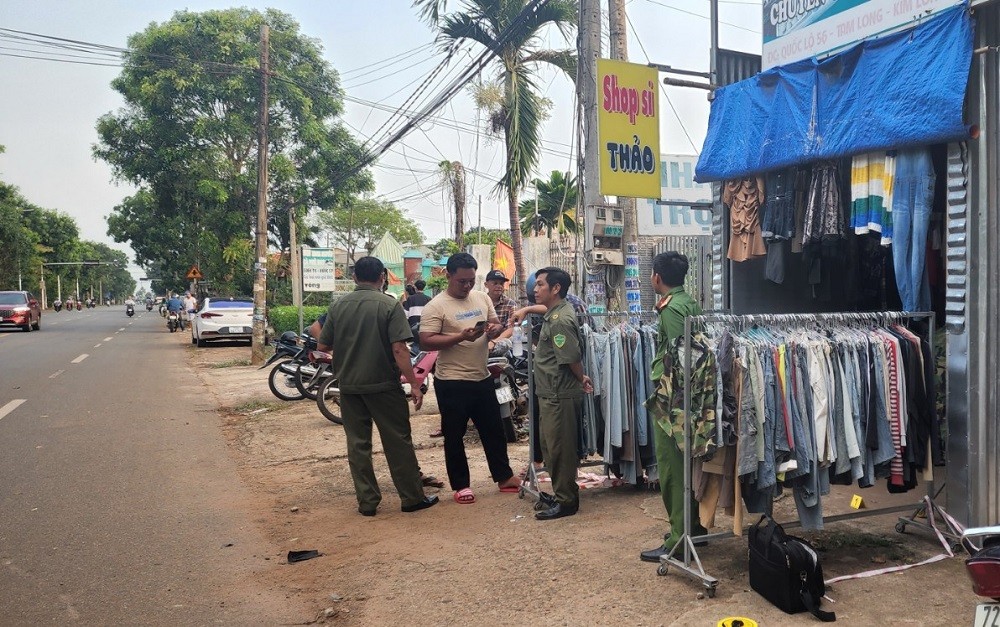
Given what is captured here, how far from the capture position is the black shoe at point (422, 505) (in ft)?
19.7

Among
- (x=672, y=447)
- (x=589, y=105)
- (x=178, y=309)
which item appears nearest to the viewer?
(x=672, y=447)

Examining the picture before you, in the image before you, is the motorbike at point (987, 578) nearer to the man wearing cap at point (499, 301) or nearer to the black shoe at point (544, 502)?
the black shoe at point (544, 502)

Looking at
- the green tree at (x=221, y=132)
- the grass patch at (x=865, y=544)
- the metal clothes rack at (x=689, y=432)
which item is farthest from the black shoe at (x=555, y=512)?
the green tree at (x=221, y=132)

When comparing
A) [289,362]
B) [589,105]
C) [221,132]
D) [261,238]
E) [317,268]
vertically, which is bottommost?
[289,362]

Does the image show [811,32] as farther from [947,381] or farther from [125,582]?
[125,582]

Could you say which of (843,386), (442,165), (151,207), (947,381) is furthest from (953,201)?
(151,207)

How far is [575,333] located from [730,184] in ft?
7.26

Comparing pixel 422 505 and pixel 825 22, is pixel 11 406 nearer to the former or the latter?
pixel 422 505

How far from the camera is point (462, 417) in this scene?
6102 millimetres

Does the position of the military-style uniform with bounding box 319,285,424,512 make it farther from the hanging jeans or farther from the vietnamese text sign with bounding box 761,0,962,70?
the vietnamese text sign with bounding box 761,0,962,70

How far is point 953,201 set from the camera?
475cm

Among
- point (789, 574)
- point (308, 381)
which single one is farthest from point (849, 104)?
point (308, 381)

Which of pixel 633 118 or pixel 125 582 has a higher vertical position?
pixel 633 118

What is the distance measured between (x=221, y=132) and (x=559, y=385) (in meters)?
26.7
